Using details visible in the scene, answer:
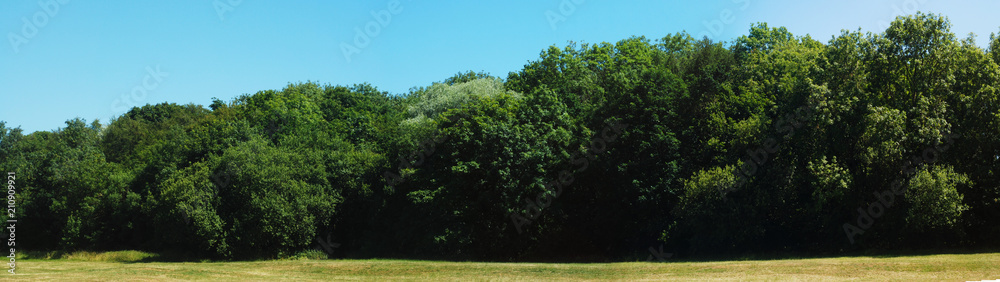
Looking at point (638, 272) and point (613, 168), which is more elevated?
point (613, 168)

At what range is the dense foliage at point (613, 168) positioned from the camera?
35812 millimetres

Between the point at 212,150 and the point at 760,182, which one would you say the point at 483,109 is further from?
the point at 212,150

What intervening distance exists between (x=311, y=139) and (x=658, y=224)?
92.5ft

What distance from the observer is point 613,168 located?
45750 mm

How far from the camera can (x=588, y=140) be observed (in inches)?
1807

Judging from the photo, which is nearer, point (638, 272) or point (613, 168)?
point (638, 272)

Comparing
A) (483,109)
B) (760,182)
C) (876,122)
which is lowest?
(760,182)

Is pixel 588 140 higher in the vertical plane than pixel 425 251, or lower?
higher

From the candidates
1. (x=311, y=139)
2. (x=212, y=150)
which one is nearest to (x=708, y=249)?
(x=311, y=139)

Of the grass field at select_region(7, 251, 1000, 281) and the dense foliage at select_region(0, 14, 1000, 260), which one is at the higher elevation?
the dense foliage at select_region(0, 14, 1000, 260)

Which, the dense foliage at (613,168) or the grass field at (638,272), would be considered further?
the dense foliage at (613,168)

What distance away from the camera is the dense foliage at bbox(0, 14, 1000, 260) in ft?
117

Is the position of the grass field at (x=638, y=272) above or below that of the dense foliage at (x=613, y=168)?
below

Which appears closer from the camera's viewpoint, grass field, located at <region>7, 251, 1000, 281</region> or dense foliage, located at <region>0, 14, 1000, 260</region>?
grass field, located at <region>7, 251, 1000, 281</region>
